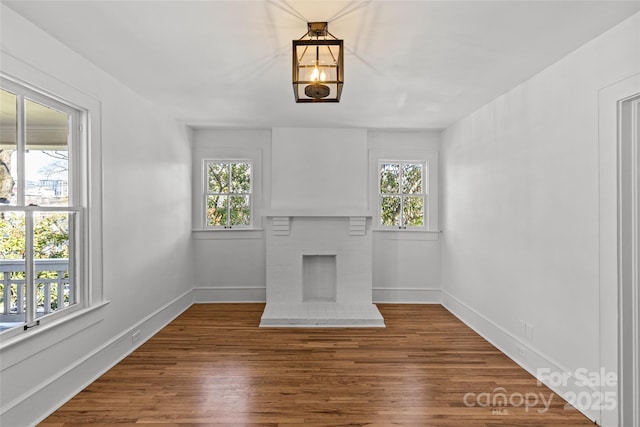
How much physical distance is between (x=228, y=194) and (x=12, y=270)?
10.6 feet

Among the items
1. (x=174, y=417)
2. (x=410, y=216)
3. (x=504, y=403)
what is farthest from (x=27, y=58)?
(x=410, y=216)

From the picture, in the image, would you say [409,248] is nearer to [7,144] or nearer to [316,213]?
[316,213]

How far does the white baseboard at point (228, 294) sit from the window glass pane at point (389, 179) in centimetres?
234

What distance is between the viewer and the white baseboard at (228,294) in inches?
210

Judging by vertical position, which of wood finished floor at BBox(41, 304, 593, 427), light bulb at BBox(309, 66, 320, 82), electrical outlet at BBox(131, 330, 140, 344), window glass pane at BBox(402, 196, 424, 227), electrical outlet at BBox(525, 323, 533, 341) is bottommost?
wood finished floor at BBox(41, 304, 593, 427)

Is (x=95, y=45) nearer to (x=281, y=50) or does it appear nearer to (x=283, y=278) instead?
(x=281, y=50)

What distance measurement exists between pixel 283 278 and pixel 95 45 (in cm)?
336

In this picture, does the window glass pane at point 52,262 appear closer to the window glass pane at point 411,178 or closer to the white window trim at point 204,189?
the white window trim at point 204,189

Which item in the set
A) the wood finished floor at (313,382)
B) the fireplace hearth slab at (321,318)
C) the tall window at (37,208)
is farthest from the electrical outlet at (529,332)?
the tall window at (37,208)

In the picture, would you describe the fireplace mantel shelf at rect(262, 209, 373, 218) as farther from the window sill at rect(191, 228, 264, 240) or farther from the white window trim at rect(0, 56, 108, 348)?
the white window trim at rect(0, 56, 108, 348)

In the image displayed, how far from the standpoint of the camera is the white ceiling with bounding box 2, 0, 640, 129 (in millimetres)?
2039

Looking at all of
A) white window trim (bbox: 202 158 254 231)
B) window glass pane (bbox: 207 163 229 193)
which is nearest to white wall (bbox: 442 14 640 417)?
white window trim (bbox: 202 158 254 231)

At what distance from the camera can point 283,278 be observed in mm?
4965

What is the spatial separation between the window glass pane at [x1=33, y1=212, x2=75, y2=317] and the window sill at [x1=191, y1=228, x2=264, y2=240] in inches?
101
